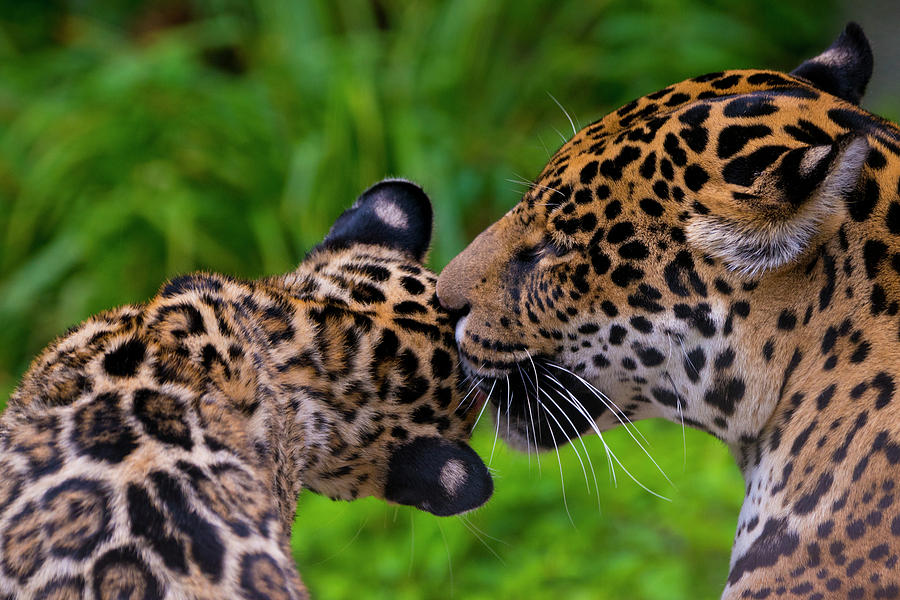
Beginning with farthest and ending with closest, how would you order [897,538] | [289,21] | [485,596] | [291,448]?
[289,21] < [485,596] < [291,448] < [897,538]

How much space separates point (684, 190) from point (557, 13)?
23.5 ft

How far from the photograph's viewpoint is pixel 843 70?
3.57 metres

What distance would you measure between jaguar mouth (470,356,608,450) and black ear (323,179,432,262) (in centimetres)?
71

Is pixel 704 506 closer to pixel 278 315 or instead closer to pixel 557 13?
pixel 278 315

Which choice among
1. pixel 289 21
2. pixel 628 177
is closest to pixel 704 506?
pixel 628 177

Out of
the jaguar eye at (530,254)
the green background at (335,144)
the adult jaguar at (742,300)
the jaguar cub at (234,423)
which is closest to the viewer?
the jaguar cub at (234,423)

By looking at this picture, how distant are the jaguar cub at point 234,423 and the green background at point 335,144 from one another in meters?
3.17

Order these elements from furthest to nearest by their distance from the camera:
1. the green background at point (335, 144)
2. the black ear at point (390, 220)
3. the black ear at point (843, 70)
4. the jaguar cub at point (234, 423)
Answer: the green background at point (335, 144) → the black ear at point (390, 220) → the black ear at point (843, 70) → the jaguar cub at point (234, 423)


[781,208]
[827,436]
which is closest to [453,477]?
[827,436]

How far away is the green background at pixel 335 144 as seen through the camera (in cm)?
676

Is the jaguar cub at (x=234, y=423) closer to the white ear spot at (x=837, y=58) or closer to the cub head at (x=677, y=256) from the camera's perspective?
the cub head at (x=677, y=256)

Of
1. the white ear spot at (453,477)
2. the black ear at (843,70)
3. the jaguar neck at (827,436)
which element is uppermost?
the black ear at (843,70)

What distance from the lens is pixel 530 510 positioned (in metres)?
6.73

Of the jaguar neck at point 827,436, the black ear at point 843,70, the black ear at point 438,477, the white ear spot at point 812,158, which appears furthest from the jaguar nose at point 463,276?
the black ear at point 843,70
